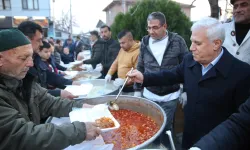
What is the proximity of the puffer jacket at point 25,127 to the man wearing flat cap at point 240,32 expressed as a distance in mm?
1799

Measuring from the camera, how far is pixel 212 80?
1.63m

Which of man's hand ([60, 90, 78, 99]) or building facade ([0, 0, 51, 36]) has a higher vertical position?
building facade ([0, 0, 51, 36])

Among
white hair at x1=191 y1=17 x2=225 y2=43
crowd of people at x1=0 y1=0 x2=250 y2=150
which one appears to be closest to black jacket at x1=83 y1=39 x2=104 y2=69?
crowd of people at x1=0 y1=0 x2=250 y2=150

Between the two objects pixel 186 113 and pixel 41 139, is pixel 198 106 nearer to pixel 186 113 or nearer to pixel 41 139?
pixel 186 113

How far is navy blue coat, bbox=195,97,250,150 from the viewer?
1.08m

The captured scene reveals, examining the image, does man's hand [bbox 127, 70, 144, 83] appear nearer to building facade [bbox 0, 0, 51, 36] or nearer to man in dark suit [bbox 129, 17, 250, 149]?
man in dark suit [bbox 129, 17, 250, 149]

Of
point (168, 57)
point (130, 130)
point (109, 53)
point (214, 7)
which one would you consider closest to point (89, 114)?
point (130, 130)

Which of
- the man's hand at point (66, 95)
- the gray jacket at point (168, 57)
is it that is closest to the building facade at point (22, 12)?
the gray jacket at point (168, 57)

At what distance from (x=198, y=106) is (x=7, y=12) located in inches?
1050

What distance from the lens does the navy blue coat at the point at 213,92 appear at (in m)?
1.54

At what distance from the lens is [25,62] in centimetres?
139

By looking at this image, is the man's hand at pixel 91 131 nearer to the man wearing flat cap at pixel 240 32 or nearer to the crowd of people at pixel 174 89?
the crowd of people at pixel 174 89

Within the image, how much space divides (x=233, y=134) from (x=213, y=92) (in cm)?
52

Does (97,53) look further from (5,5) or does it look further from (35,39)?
(5,5)
